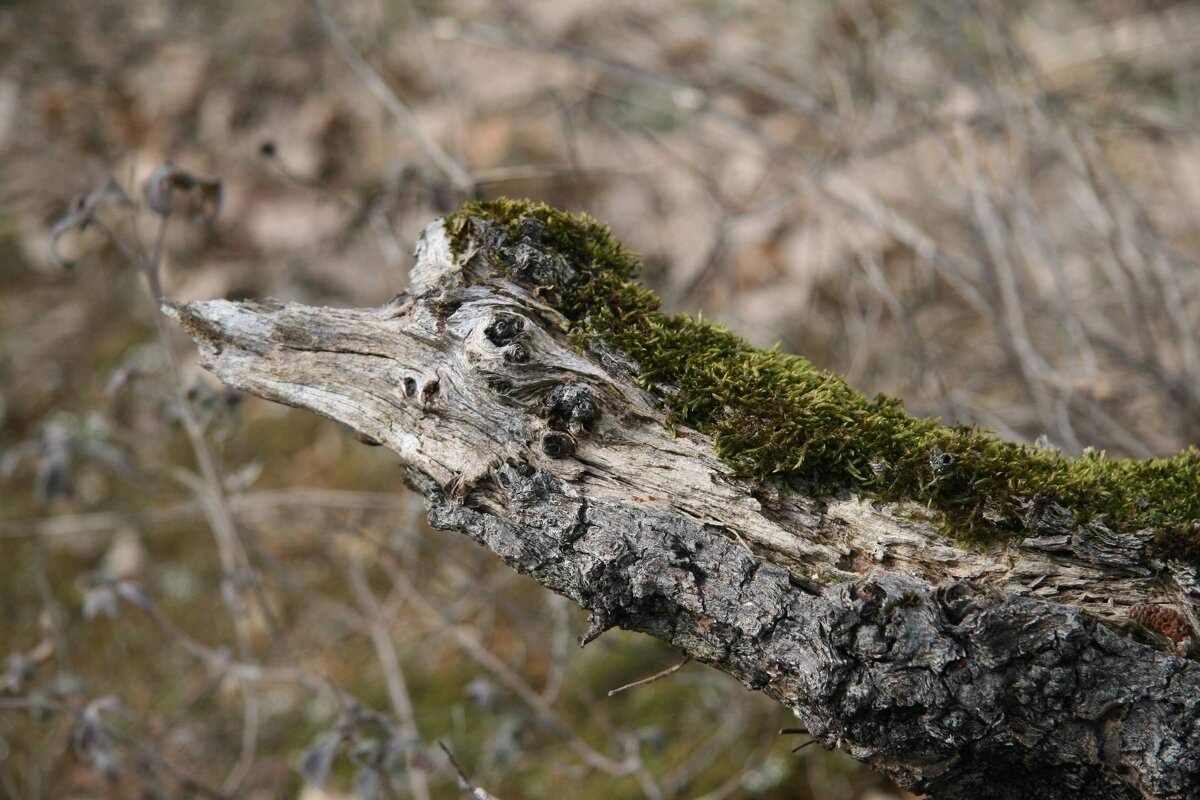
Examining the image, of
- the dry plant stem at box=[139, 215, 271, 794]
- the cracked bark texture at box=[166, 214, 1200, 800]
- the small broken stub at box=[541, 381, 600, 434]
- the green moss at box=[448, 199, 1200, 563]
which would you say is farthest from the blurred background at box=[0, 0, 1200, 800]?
the small broken stub at box=[541, 381, 600, 434]

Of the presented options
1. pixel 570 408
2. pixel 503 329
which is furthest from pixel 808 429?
pixel 503 329

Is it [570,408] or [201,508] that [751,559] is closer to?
[570,408]

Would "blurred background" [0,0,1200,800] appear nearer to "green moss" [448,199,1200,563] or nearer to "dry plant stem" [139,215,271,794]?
"dry plant stem" [139,215,271,794]

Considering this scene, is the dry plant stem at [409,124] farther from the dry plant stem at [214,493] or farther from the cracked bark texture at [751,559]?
the cracked bark texture at [751,559]

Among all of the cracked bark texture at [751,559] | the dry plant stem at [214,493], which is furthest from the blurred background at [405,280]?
the cracked bark texture at [751,559]

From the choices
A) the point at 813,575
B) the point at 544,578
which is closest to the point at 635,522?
the point at 544,578
